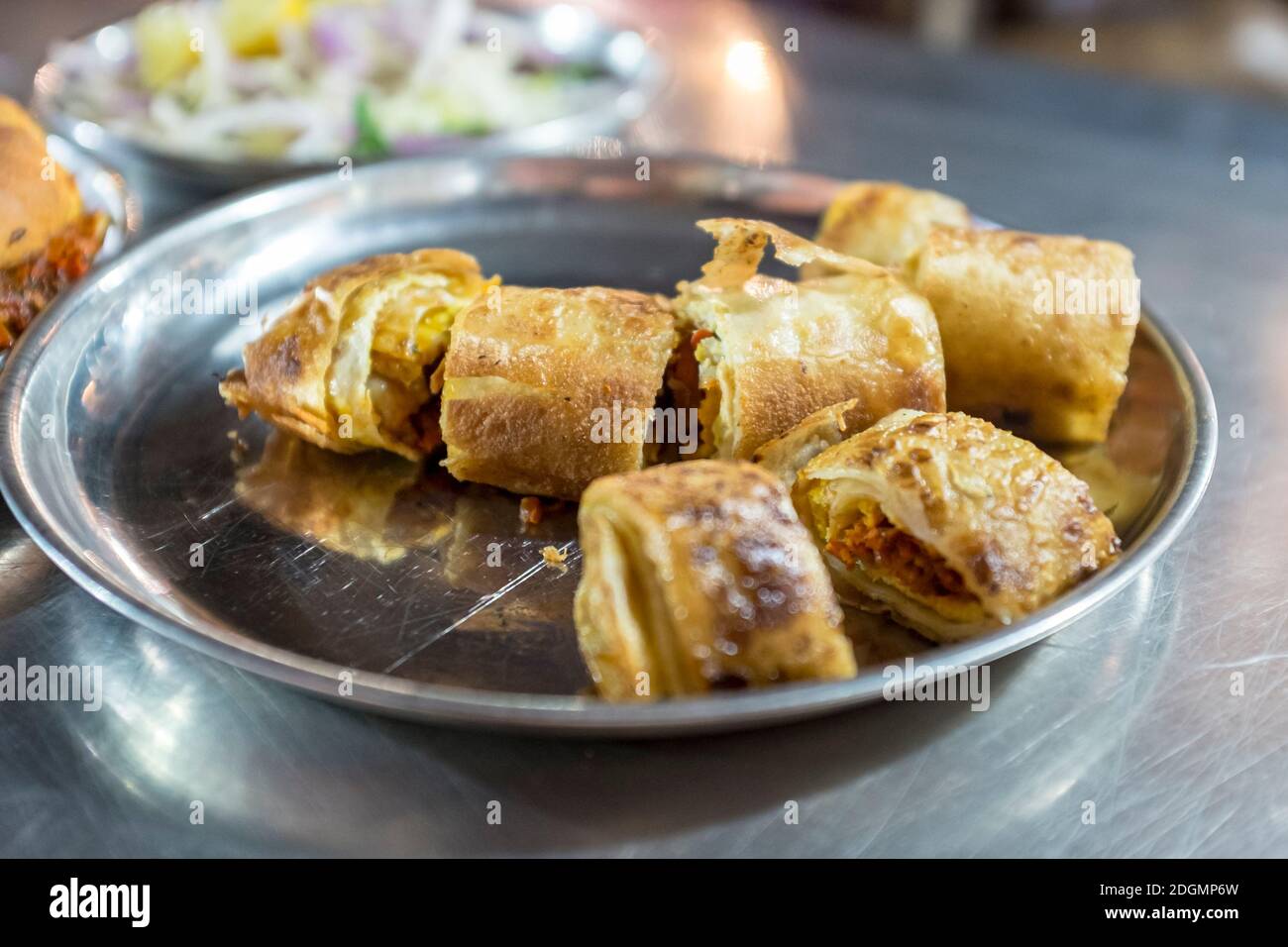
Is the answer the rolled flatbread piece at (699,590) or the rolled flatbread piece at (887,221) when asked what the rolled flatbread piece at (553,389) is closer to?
the rolled flatbread piece at (699,590)

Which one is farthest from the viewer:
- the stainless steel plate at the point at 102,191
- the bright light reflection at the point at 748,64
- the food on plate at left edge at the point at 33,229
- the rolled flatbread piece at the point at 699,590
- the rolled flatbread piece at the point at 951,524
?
the bright light reflection at the point at 748,64

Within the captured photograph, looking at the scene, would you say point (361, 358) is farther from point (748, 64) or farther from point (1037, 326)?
point (748, 64)

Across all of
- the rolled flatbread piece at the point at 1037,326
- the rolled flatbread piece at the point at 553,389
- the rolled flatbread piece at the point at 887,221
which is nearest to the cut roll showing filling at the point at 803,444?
the rolled flatbread piece at the point at 553,389

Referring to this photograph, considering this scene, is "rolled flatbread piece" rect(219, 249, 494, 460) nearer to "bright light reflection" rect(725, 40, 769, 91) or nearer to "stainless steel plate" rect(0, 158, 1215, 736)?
"stainless steel plate" rect(0, 158, 1215, 736)

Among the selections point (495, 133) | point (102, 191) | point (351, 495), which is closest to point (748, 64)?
point (495, 133)

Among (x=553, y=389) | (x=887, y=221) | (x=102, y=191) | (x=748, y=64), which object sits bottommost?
(x=553, y=389)

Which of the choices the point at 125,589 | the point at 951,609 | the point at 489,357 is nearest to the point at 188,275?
the point at 489,357

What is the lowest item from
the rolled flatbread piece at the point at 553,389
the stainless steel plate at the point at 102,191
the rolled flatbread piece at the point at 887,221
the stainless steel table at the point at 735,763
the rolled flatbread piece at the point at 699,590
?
the stainless steel table at the point at 735,763

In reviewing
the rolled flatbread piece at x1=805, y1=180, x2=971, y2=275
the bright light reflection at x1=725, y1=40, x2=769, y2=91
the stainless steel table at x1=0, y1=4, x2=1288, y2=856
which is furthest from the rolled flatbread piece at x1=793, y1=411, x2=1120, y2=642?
the bright light reflection at x1=725, y1=40, x2=769, y2=91
